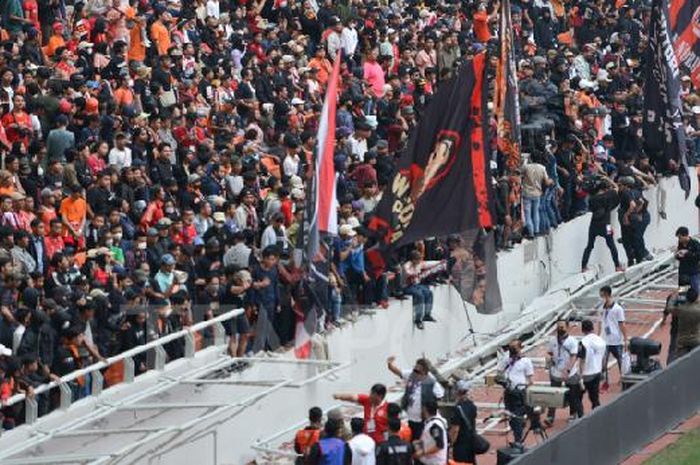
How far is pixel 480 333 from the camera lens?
35.7m

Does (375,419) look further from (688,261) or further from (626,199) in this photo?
(626,199)

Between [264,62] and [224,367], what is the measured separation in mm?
9200

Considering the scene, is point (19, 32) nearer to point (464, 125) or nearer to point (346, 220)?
point (346, 220)

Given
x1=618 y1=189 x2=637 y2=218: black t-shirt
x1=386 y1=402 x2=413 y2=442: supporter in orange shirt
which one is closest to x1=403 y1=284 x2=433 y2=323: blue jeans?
x1=618 y1=189 x2=637 y2=218: black t-shirt

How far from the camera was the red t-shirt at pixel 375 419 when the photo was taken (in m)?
26.3

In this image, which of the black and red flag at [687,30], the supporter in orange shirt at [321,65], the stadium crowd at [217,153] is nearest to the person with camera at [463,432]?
the stadium crowd at [217,153]

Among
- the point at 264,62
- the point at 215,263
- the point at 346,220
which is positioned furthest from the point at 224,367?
the point at 264,62

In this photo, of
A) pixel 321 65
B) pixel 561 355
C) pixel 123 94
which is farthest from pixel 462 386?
pixel 321 65

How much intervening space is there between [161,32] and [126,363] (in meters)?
9.86

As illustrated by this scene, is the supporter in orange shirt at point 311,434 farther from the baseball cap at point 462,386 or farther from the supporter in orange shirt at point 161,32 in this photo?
the supporter in orange shirt at point 161,32

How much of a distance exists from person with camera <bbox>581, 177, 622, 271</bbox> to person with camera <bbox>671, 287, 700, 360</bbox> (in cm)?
694

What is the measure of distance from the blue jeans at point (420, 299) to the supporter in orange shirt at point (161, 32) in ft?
18.1

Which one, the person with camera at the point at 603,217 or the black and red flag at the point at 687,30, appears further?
the person with camera at the point at 603,217

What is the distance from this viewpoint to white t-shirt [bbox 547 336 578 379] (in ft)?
97.6
